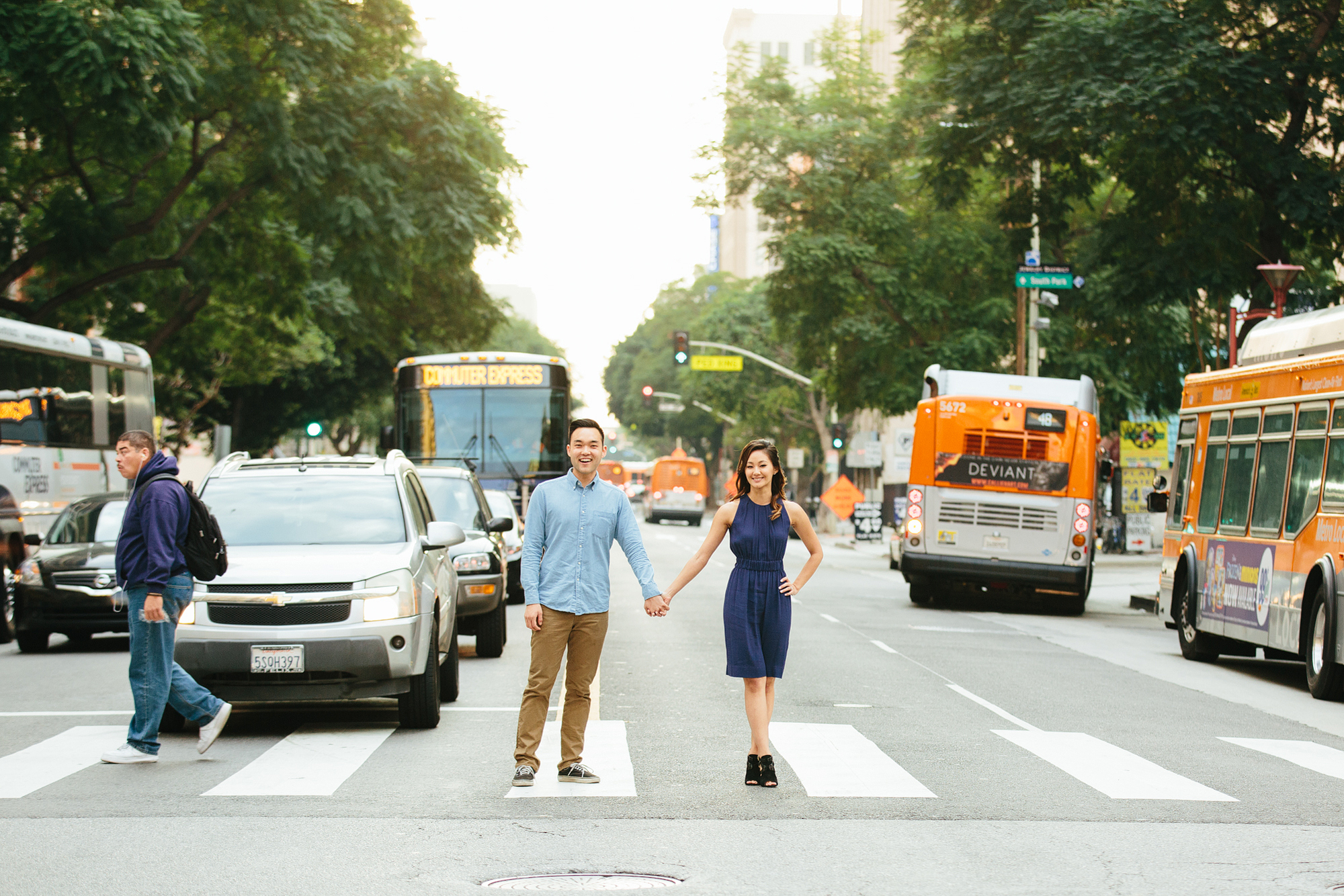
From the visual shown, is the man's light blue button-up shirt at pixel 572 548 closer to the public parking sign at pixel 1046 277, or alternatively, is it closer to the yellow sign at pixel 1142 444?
the public parking sign at pixel 1046 277

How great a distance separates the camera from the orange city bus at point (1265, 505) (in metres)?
14.3

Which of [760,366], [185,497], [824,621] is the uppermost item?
[760,366]

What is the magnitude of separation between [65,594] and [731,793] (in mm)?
9844

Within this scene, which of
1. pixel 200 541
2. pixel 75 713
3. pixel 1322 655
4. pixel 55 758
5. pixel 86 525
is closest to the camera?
pixel 200 541

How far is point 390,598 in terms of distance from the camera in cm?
995

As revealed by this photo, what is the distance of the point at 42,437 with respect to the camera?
21938mm

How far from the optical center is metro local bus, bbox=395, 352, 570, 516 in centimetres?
2611

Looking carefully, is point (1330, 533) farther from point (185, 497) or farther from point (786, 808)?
point (185, 497)

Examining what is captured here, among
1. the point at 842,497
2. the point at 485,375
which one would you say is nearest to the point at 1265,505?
the point at 485,375

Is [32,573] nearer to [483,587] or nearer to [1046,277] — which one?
[483,587]

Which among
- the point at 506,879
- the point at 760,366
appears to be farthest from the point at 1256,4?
the point at 760,366

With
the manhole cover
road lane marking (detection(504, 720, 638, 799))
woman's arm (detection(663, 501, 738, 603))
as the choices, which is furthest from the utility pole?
the manhole cover

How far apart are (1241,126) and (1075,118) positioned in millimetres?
2141

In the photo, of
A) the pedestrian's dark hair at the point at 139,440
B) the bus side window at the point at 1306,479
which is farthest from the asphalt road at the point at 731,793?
the pedestrian's dark hair at the point at 139,440
